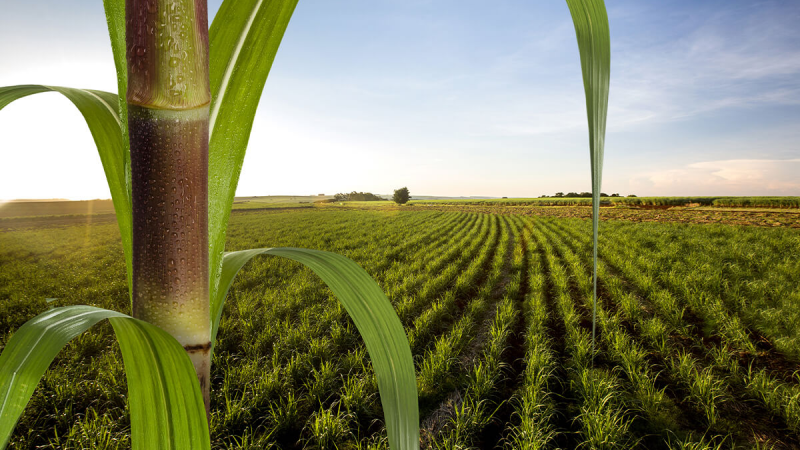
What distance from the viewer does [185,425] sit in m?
0.22

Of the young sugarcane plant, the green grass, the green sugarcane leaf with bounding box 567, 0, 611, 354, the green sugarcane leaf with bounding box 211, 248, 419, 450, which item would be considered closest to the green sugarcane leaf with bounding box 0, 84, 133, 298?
the young sugarcane plant

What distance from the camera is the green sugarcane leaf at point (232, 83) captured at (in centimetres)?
33

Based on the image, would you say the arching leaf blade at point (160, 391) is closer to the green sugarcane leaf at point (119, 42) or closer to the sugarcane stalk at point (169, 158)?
the sugarcane stalk at point (169, 158)

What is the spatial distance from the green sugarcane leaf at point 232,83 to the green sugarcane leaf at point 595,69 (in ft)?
0.92

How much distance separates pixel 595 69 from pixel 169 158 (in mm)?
318

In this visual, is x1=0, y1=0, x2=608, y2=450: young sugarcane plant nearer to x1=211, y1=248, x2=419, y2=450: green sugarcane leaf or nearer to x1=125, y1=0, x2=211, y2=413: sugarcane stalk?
x1=125, y1=0, x2=211, y2=413: sugarcane stalk

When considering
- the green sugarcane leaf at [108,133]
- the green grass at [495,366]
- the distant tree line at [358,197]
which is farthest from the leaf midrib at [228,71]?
the distant tree line at [358,197]

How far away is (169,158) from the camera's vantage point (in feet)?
0.75

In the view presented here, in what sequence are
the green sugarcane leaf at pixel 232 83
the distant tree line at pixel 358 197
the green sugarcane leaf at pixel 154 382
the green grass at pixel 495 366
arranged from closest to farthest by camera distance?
1. the green sugarcane leaf at pixel 154 382
2. the green sugarcane leaf at pixel 232 83
3. the green grass at pixel 495 366
4. the distant tree line at pixel 358 197

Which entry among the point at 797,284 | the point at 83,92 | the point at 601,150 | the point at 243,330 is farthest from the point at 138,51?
the point at 797,284

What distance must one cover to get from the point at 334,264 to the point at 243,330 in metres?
4.93

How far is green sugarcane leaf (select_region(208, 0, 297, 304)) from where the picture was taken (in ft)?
1.07

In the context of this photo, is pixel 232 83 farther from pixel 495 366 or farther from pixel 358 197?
pixel 358 197

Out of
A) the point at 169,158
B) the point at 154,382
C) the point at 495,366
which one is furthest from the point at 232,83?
the point at 495,366
